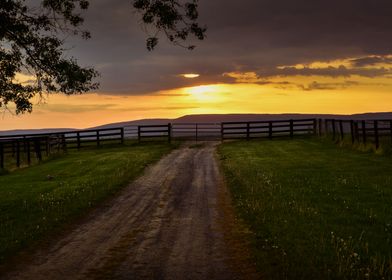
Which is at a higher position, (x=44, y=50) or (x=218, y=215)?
(x=44, y=50)

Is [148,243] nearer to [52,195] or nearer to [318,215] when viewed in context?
[318,215]

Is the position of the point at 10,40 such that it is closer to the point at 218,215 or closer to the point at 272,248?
the point at 218,215

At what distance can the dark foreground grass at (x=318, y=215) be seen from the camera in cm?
873

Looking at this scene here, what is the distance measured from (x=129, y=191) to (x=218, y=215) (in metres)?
6.11

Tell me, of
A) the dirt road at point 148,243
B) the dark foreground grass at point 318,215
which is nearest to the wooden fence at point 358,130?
the dark foreground grass at point 318,215

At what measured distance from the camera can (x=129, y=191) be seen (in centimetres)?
1903

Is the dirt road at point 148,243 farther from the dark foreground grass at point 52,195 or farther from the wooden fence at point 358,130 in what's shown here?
the wooden fence at point 358,130

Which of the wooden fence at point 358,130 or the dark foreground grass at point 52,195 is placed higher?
the wooden fence at point 358,130

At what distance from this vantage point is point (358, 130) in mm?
34906

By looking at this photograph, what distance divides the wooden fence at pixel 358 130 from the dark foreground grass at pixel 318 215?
244 inches

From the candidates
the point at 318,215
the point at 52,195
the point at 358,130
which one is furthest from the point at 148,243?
the point at 358,130

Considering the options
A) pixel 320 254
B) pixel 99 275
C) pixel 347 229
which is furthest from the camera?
pixel 347 229

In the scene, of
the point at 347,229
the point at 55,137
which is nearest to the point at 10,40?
the point at 347,229

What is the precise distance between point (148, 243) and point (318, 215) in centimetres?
505
